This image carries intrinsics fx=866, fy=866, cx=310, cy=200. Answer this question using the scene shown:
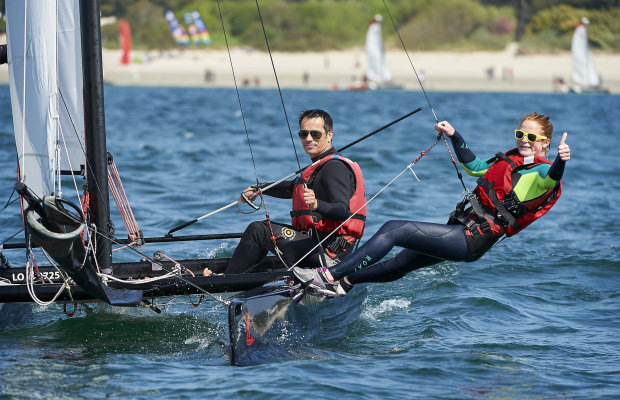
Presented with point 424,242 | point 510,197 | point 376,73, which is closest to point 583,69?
point 376,73

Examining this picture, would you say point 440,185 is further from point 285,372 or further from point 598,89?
point 598,89

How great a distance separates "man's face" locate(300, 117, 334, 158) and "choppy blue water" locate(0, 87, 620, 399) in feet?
3.68

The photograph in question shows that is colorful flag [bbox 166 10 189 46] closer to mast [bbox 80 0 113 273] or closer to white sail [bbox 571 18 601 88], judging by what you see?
white sail [bbox 571 18 601 88]

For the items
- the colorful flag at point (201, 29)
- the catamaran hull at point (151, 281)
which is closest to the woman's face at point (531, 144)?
the catamaran hull at point (151, 281)

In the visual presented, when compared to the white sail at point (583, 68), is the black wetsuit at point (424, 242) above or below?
below

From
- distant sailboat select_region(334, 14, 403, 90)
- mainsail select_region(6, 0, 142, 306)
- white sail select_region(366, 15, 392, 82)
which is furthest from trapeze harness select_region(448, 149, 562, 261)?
distant sailboat select_region(334, 14, 403, 90)

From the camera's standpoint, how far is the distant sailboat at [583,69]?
A: 38938 mm

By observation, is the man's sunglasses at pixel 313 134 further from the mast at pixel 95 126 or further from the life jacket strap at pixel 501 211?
the mast at pixel 95 126

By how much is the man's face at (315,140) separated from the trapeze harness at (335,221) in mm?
73

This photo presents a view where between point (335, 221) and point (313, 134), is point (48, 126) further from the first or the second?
point (335, 221)

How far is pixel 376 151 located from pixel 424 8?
116ft

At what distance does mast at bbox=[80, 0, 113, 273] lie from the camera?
16.5ft

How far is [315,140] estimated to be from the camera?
17.0 feet

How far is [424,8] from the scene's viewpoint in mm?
49594
